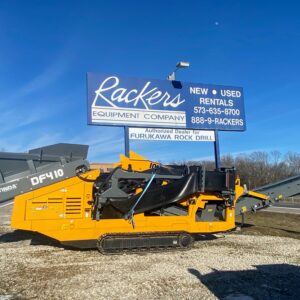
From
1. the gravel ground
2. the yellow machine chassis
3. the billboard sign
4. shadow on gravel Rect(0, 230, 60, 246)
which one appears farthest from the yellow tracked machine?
the billboard sign

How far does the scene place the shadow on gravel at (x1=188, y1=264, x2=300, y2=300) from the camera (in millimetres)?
5664

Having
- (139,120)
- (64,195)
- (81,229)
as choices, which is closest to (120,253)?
(81,229)

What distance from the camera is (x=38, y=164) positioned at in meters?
9.55

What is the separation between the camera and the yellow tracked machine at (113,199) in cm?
867

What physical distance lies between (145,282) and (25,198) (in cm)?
356

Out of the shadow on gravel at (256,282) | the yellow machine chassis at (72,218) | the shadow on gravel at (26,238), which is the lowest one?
the shadow on gravel at (256,282)

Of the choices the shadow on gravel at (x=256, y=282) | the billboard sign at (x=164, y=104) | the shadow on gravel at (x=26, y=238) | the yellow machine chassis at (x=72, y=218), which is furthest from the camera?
the billboard sign at (x=164, y=104)

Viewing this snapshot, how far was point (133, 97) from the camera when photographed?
15461 millimetres

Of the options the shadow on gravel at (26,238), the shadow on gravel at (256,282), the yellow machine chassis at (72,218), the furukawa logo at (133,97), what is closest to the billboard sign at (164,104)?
the furukawa logo at (133,97)

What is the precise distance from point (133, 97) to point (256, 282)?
10225 mm

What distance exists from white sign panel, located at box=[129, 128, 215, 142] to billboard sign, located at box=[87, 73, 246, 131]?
20cm

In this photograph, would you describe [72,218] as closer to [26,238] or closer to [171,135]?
[26,238]

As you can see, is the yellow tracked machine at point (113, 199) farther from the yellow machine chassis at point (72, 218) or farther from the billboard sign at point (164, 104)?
the billboard sign at point (164, 104)

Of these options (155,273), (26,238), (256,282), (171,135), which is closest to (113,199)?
(155,273)
